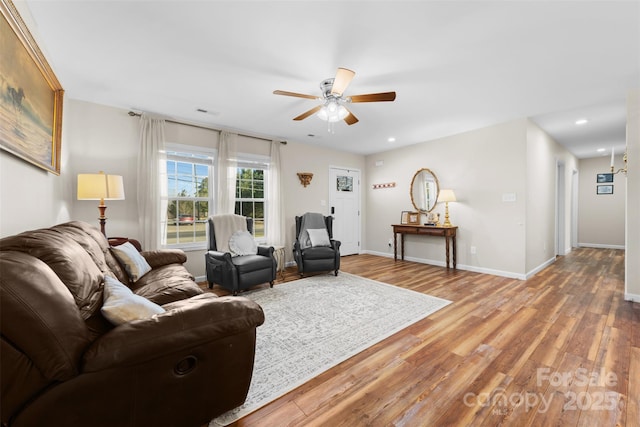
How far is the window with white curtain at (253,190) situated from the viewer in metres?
4.68

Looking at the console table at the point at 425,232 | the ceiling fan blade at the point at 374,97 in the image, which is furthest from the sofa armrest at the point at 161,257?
the console table at the point at 425,232

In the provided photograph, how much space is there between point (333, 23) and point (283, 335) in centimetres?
253

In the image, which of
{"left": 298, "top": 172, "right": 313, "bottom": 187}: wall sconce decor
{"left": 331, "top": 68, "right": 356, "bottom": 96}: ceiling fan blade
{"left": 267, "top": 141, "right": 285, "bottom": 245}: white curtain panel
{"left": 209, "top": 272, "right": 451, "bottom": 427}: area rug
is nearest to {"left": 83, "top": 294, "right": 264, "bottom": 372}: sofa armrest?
{"left": 209, "top": 272, "right": 451, "bottom": 427}: area rug

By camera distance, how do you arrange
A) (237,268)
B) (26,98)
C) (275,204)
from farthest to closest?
(275,204) → (237,268) → (26,98)

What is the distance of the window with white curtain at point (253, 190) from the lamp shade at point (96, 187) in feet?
6.31

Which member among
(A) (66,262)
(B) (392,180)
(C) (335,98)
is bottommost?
(A) (66,262)

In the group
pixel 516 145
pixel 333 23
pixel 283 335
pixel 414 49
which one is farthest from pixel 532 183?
pixel 283 335

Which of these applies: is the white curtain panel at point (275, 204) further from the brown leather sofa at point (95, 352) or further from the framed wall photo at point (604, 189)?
the framed wall photo at point (604, 189)

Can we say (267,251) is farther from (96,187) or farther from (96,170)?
(96,170)

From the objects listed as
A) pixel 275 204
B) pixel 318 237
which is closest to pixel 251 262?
pixel 318 237

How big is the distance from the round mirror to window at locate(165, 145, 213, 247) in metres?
3.91

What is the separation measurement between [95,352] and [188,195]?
3.46 m

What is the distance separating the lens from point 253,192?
191 inches

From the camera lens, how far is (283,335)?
7.68 feet
